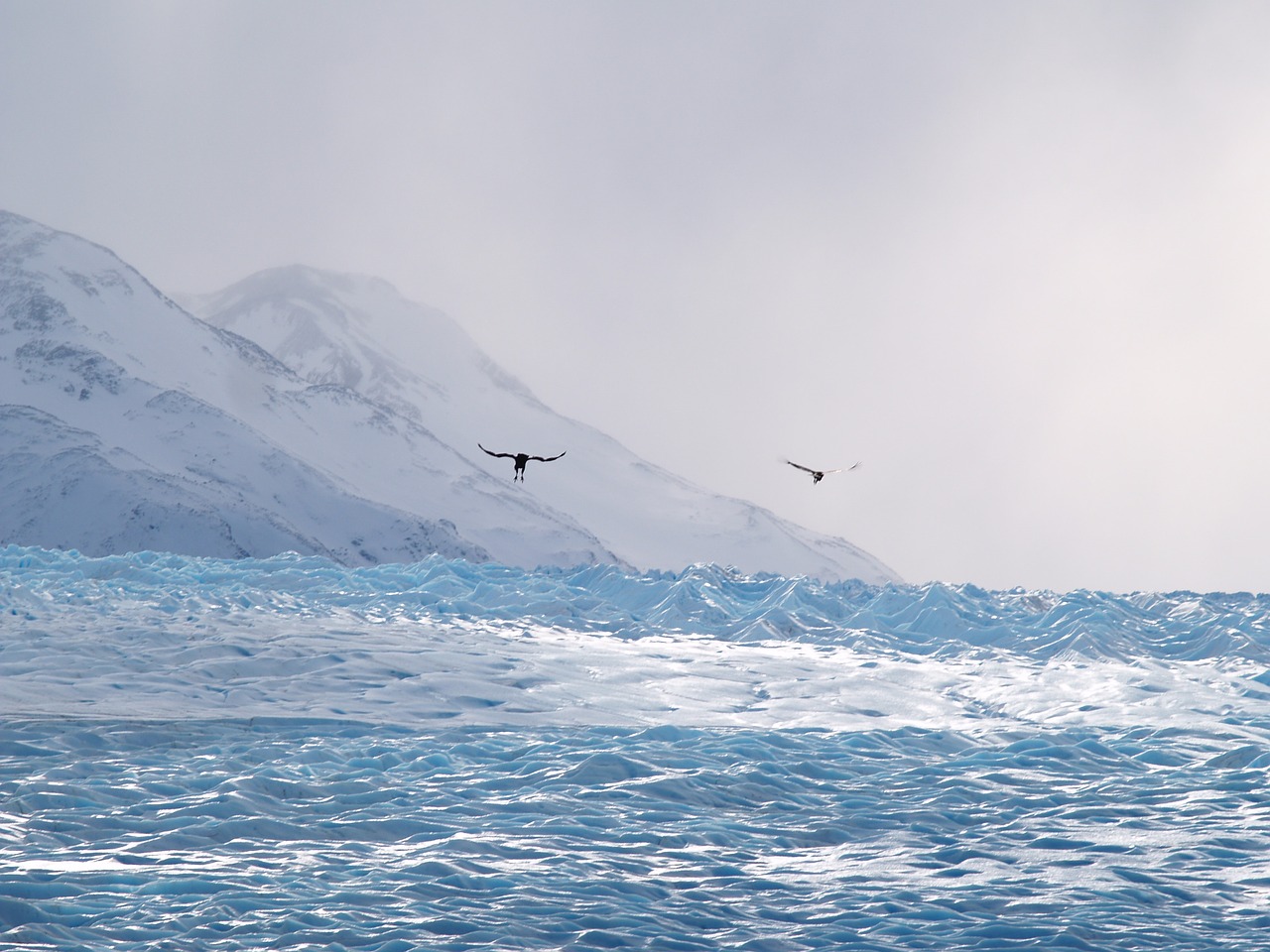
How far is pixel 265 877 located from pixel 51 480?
7357 cm

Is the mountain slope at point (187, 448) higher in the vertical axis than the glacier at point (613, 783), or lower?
higher

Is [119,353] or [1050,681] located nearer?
[1050,681]

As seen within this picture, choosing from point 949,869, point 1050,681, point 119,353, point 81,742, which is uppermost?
point 119,353

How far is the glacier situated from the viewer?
25.3ft

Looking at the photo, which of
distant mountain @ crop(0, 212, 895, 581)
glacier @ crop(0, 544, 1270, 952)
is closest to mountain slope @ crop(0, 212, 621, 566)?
distant mountain @ crop(0, 212, 895, 581)

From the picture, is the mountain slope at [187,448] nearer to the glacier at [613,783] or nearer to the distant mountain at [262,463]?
the distant mountain at [262,463]

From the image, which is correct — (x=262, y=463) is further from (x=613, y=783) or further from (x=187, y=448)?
(x=613, y=783)

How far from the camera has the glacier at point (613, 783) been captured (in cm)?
773

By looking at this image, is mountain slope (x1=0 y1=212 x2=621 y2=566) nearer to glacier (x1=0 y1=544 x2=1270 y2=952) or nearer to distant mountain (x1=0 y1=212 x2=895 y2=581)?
distant mountain (x1=0 y1=212 x2=895 y2=581)

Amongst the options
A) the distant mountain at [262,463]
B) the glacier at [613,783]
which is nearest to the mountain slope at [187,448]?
the distant mountain at [262,463]

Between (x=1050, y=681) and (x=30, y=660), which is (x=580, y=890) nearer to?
(x=30, y=660)

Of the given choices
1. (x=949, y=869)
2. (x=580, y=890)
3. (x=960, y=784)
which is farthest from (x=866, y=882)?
(x=960, y=784)

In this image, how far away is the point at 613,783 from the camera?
36.4ft

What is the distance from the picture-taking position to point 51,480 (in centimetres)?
7331
